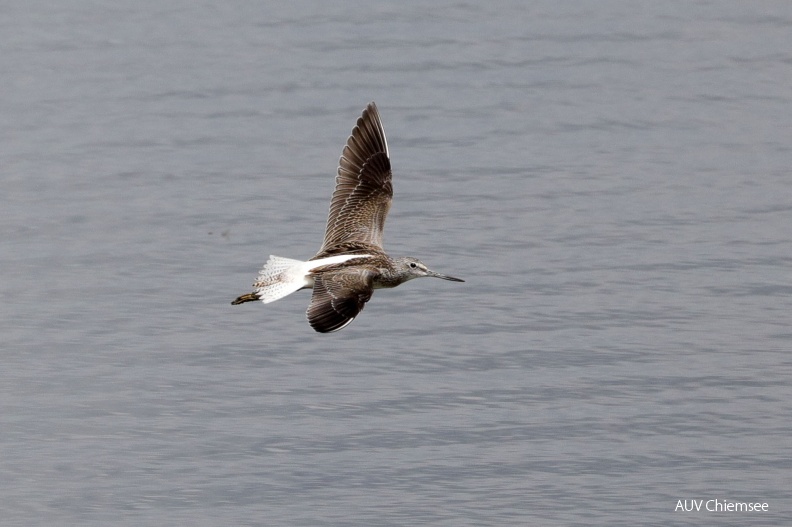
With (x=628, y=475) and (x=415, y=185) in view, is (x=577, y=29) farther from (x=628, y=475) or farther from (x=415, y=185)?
(x=628, y=475)

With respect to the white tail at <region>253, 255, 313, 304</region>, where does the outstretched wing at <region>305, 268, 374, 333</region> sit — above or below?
below

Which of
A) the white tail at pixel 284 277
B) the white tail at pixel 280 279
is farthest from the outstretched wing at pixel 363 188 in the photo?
the white tail at pixel 280 279

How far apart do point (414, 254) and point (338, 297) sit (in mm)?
3613

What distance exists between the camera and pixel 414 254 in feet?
49.9

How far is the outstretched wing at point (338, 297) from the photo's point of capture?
11.3 metres

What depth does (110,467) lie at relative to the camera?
12062mm

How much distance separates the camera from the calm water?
1195cm

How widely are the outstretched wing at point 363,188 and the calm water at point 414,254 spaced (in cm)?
101

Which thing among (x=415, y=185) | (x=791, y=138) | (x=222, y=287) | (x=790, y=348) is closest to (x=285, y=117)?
(x=415, y=185)

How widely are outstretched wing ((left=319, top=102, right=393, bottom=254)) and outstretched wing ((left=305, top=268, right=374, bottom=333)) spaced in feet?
4.10

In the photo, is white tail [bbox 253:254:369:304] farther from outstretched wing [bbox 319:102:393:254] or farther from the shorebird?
outstretched wing [bbox 319:102:393:254]

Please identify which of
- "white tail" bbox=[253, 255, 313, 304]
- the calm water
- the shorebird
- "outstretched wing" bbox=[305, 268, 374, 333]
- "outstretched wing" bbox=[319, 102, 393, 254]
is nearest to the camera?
"outstretched wing" bbox=[305, 268, 374, 333]

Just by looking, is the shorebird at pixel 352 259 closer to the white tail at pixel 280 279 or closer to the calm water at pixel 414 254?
the white tail at pixel 280 279

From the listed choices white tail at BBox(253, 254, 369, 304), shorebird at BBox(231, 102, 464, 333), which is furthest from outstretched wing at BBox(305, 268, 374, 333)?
white tail at BBox(253, 254, 369, 304)
